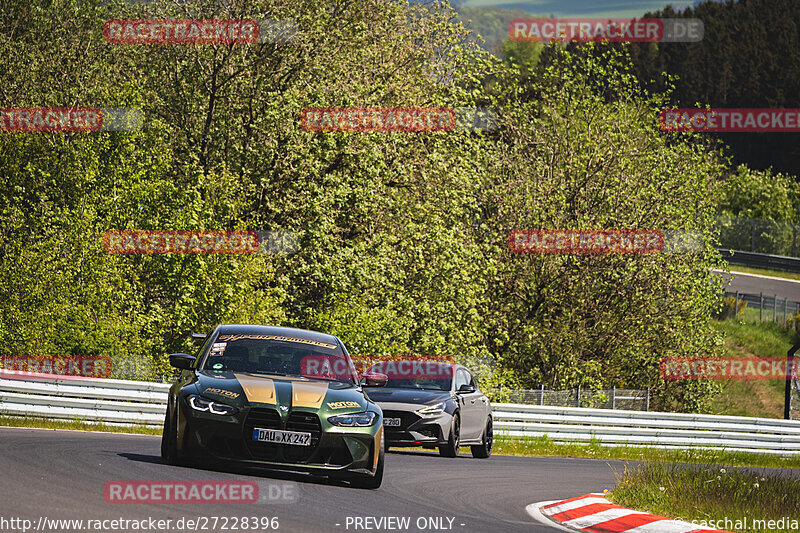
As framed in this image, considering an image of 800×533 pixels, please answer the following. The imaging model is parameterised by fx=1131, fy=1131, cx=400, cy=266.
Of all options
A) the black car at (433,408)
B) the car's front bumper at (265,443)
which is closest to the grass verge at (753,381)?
the black car at (433,408)

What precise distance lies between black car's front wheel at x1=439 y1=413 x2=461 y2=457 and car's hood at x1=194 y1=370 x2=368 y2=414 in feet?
23.4

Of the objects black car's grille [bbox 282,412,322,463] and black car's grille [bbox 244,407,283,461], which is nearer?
black car's grille [bbox 244,407,283,461]

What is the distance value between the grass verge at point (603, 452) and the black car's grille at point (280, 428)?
13564 mm

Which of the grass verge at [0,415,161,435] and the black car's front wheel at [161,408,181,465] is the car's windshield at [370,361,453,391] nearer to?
the grass verge at [0,415,161,435]

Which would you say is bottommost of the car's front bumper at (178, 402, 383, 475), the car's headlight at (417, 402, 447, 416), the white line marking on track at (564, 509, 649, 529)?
the car's headlight at (417, 402, 447, 416)

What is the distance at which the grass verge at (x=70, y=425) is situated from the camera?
17562mm

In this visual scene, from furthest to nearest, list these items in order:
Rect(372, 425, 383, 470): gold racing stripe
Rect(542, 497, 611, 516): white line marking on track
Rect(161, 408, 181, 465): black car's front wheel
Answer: Rect(542, 497, 611, 516): white line marking on track
Rect(372, 425, 383, 470): gold racing stripe
Rect(161, 408, 181, 465): black car's front wheel

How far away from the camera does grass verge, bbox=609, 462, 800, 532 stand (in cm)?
1038

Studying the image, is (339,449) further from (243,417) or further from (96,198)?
(96,198)

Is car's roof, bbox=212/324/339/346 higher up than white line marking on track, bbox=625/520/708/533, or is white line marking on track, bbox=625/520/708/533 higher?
car's roof, bbox=212/324/339/346

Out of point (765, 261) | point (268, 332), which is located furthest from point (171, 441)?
point (765, 261)

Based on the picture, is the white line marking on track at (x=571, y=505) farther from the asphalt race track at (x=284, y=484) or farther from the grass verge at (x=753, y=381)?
the grass verge at (x=753, y=381)

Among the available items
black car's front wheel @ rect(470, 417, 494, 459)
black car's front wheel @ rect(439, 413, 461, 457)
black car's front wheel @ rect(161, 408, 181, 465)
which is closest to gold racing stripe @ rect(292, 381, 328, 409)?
black car's front wheel @ rect(161, 408, 181, 465)

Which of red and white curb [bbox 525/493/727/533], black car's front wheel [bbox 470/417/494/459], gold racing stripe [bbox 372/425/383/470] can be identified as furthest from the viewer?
black car's front wheel [bbox 470/417/494/459]
